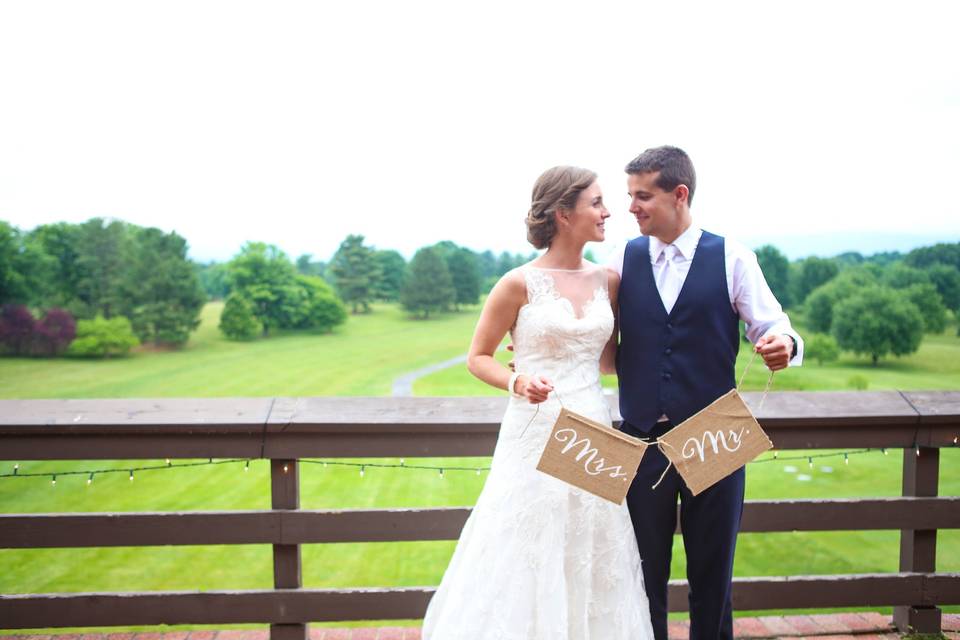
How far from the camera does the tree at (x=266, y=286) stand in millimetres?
40875

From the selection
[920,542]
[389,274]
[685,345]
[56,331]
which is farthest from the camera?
[389,274]

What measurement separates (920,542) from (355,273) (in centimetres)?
3849

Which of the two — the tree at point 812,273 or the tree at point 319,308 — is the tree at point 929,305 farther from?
the tree at point 319,308

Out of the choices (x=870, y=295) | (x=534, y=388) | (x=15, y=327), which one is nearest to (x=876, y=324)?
(x=870, y=295)

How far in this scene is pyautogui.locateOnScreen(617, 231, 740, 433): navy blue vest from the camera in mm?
1991

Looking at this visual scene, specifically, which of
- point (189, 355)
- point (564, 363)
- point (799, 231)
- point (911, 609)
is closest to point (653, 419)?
point (564, 363)

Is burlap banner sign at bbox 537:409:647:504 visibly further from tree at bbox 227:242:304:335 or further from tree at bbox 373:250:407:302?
tree at bbox 227:242:304:335

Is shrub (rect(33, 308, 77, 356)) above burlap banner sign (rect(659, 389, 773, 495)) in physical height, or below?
below

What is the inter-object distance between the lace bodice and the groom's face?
0.25m

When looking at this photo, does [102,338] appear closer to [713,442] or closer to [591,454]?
A: [591,454]

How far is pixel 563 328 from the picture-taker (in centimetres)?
206

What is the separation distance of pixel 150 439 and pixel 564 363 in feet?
4.72

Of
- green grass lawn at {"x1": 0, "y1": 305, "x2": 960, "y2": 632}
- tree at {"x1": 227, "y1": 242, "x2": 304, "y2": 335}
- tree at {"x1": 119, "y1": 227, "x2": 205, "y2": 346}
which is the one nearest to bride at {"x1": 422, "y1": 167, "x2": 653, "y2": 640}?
green grass lawn at {"x1": 0, "y1": 305, "x2": 960, "y2": 632}

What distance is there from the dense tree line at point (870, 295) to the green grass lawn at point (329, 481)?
1066 millimetres
